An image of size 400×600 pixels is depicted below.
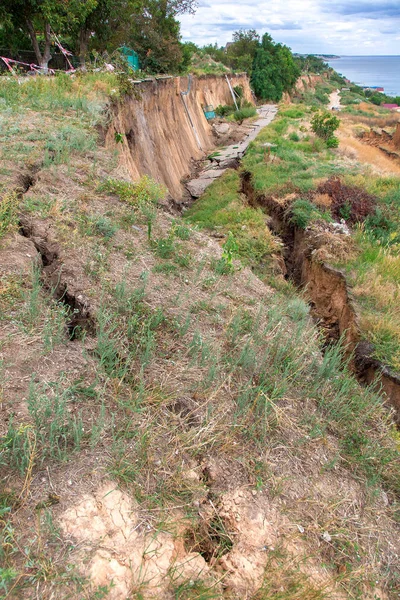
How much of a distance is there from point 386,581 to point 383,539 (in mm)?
291

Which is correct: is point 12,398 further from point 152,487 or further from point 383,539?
point 383,539

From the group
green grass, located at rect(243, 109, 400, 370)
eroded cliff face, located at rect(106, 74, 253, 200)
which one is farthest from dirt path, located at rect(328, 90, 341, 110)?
green grass, located at rect(243, 109, 400, 370)

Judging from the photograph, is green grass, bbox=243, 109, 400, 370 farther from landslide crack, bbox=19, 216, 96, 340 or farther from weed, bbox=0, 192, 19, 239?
weed, bbox=0, 192, 19, 239

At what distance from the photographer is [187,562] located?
2479 millimetres

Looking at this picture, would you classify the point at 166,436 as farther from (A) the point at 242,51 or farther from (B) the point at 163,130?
(A) the point at 242,51

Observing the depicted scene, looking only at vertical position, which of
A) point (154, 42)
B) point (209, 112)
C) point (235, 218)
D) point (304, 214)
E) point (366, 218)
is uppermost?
point (154, 42)

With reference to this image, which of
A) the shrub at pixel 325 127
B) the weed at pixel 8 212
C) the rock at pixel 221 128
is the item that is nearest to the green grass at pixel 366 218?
the shrub at pixel 325 127

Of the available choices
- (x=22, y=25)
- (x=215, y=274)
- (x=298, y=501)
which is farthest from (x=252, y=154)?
(x=298, y=501)

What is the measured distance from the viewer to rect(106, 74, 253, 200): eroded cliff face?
37.2ft

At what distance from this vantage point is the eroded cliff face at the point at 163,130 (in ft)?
37.2

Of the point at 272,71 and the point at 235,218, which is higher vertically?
the point at 272,71

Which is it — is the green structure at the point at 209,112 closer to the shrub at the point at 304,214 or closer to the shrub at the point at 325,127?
the shrub at the point at 325,127

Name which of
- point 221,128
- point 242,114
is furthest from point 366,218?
point 242,114

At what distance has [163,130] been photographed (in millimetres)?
15867
